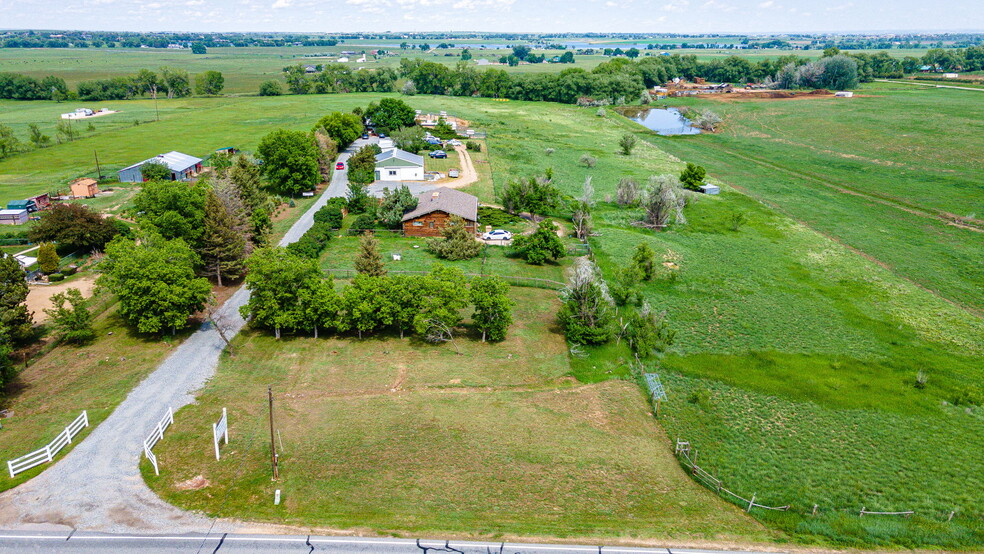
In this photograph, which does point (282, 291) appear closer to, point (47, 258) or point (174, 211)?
point (174, 211)

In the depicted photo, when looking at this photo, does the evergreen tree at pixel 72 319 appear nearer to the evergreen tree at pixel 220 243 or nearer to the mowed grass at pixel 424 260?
the evergreen tree at pixel 220 243

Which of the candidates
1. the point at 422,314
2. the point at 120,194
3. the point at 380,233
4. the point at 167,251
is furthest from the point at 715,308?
the point at 120,194

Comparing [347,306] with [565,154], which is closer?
[347,306]

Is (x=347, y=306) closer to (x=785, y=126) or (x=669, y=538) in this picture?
(x=669, y=538)

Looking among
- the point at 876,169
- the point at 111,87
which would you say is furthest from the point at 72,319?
the point at 111,87

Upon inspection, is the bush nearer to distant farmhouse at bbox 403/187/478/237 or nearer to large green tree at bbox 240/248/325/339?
distant farmhouse at bbox 403/187/478/237

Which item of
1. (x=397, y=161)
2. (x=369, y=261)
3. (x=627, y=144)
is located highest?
(x=627, y=144)

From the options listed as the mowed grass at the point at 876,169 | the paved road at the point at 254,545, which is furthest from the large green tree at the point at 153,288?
the mowed grass at the point at 876,169

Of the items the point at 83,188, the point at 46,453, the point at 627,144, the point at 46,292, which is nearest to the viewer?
the point at 46,453
